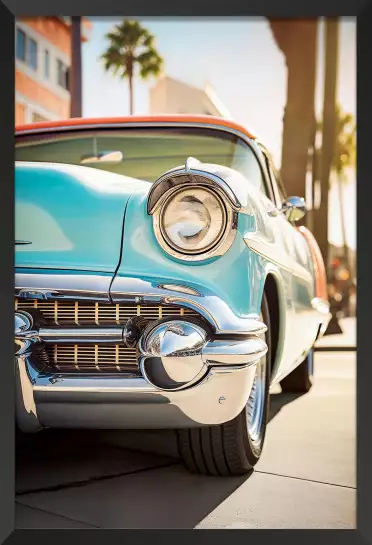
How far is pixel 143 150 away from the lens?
2918mm

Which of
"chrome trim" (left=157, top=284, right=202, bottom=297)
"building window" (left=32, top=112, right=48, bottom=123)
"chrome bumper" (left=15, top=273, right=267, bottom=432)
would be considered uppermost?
"building window" (left=32, top=112, right=48, bottom=123)

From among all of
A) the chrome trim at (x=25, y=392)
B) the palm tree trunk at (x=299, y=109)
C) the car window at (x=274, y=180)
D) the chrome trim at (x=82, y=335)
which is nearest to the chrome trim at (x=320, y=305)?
the car window at (x=274, y=180)

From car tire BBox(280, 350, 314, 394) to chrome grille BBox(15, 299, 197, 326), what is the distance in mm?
2322

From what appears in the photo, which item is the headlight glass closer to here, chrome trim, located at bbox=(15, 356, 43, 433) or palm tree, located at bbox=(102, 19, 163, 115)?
chrome trim, located at bbox=(15, 356, 43, 433)

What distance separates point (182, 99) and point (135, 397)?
2.10 metres

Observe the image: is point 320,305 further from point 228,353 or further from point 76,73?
point 76,73

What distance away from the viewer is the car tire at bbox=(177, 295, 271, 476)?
244cm

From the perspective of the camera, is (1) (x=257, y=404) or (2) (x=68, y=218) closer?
(2) (x=68, y=218)

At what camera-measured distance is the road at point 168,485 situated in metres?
2.38

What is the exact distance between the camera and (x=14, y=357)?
2232 mm

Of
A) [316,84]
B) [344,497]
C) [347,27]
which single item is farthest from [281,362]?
[316,84]

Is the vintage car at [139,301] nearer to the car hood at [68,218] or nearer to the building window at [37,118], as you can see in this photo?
the car hood at [68,218]

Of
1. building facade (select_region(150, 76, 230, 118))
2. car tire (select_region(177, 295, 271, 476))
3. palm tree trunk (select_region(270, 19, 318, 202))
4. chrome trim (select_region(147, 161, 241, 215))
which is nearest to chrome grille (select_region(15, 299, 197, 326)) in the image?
chrome trim (select_region(147, 161, 241, 215))
